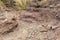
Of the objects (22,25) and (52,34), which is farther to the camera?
(22,25)

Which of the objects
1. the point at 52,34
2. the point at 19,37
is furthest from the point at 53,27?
the point at 19,37

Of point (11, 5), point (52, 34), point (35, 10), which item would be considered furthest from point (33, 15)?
point (11, 5)

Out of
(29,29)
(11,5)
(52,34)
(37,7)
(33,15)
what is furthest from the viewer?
(11,5)

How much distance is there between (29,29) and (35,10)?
0.69 metres

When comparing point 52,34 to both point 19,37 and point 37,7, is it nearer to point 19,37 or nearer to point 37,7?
point 19,37

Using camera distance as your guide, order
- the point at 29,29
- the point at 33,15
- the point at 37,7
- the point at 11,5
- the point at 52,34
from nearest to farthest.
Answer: the point at 52,34
the point at 29,29
the point at 33,15
the point at 37,7
the point at 11,5

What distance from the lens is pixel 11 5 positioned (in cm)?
607

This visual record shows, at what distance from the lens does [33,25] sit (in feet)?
14.2

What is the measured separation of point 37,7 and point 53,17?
2.51 ft

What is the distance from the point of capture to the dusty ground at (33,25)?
158 inches

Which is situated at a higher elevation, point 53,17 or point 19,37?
point 53,17

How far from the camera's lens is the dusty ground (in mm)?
4016

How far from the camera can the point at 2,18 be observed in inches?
175

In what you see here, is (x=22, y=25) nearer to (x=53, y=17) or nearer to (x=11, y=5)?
(x=53, y=17)
